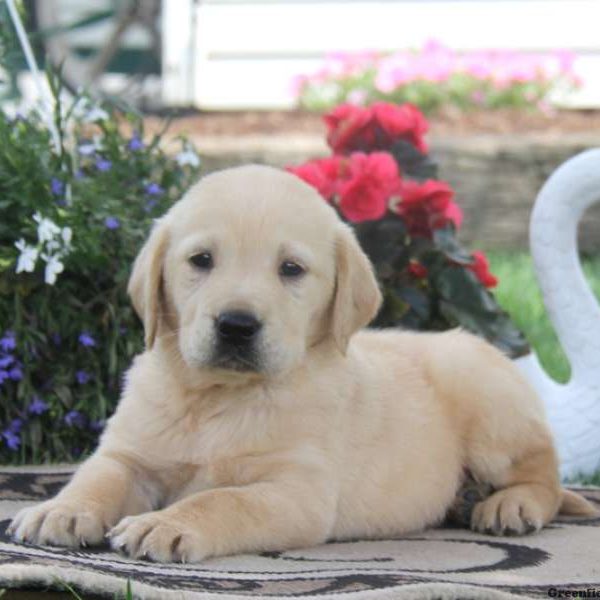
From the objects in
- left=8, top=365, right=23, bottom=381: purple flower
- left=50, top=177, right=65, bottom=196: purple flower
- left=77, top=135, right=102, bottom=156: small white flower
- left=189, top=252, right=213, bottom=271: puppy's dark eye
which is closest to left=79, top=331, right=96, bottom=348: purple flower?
left=8, top=365, right=23, bottom=381: purple flower

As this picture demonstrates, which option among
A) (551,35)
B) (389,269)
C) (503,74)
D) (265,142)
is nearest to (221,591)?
(389,269)

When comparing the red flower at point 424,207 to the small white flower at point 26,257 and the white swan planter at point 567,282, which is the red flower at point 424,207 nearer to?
the white swan planter at point 567,282

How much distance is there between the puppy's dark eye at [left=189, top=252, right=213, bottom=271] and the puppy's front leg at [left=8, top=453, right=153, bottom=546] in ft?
2.00

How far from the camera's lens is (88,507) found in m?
3.54

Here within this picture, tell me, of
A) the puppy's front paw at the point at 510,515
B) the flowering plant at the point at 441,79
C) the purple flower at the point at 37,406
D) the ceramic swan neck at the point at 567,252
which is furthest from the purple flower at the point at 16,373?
the flowering plant at the point at 441,79

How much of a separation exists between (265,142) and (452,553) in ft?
21.4

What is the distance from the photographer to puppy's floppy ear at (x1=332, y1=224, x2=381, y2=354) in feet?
12.8

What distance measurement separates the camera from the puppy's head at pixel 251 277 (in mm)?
Result: 3562

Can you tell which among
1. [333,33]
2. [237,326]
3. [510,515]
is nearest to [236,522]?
[237,326]

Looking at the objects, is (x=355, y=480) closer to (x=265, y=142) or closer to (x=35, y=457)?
(x=35, y=457)

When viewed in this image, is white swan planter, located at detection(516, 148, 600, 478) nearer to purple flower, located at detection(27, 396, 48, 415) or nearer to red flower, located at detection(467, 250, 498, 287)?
red flower, located at detection(467, 250, 498, 287)

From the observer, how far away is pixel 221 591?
10.0 ft

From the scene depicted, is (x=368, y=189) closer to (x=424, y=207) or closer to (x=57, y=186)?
(x=424, y=207)

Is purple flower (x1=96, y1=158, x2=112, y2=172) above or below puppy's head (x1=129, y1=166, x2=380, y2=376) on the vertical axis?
above
